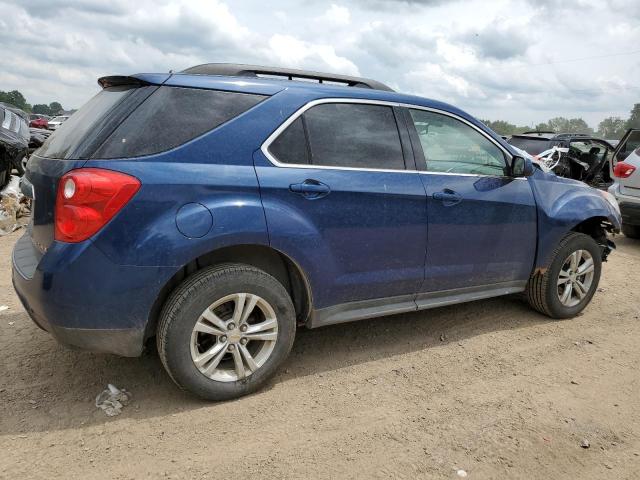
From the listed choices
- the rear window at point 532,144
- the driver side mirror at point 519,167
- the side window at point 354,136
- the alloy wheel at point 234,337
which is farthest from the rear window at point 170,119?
the rear window at point 532,144

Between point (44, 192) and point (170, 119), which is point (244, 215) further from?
point (44, 192)

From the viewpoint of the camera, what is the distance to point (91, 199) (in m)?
2.53

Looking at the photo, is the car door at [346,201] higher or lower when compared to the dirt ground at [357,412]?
higher

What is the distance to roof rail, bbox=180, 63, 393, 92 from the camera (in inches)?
126

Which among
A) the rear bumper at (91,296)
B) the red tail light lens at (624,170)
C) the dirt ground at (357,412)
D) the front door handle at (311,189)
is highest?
the red tail light lens at (624,170)

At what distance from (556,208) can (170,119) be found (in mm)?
3069

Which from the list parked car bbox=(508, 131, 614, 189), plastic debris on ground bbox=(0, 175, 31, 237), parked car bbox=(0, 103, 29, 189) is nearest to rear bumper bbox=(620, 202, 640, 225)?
parked car bbox=(508, 131, 614, 189)

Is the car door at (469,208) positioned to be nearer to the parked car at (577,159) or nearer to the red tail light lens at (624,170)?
the red tail light lens at (624,170)

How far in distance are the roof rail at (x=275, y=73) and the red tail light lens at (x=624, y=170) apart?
5.42 m

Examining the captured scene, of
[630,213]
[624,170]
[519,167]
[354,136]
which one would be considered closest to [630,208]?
[630,213]

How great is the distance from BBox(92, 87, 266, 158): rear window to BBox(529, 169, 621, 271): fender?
2.48 metres

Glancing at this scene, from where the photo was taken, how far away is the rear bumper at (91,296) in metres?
2.55

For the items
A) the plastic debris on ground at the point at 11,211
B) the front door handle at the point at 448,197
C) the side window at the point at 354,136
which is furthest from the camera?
the plastic debris on ground at the point at 11,211

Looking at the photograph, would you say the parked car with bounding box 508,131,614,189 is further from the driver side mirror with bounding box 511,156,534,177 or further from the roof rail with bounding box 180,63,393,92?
the roof rail with bounding box 180,63,393,92
